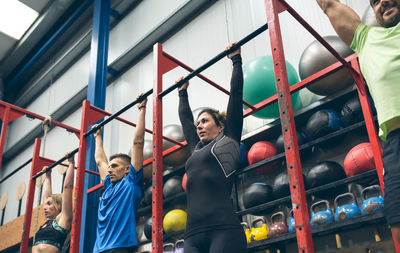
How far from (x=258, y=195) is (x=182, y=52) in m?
3.11

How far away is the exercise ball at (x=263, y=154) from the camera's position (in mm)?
3820

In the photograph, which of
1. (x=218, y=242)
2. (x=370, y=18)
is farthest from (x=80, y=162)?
(x=370, y=18)

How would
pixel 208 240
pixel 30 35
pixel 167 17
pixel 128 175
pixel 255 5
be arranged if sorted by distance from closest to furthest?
pixel 208 240
pixel 128 175
pixel 255 5
pixel 167 17
pixel 30 35

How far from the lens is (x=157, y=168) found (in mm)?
2240

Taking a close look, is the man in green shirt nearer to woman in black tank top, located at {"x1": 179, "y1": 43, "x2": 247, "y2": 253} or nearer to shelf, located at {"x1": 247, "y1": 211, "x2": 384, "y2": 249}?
woman in black tank top, located at {"x1": 179, "y1": 43, "x2": 247, "y2": 253}

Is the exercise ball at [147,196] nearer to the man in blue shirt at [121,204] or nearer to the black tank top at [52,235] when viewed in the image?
the black tank top at [52,235]

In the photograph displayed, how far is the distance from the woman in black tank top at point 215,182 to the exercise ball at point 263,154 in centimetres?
147

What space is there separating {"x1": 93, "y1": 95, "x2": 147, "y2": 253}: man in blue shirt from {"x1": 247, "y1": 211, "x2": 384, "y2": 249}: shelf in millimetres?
1319

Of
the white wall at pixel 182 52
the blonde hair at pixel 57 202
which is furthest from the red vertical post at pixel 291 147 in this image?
the blonde hair at pixel 57 202

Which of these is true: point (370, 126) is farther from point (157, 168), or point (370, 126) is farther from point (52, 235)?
point (52, 235)

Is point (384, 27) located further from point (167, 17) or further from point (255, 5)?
point (167, 17)

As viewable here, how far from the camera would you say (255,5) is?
504 centimetres

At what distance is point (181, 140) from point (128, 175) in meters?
1.76

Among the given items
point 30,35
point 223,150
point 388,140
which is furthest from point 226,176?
point 30,35
